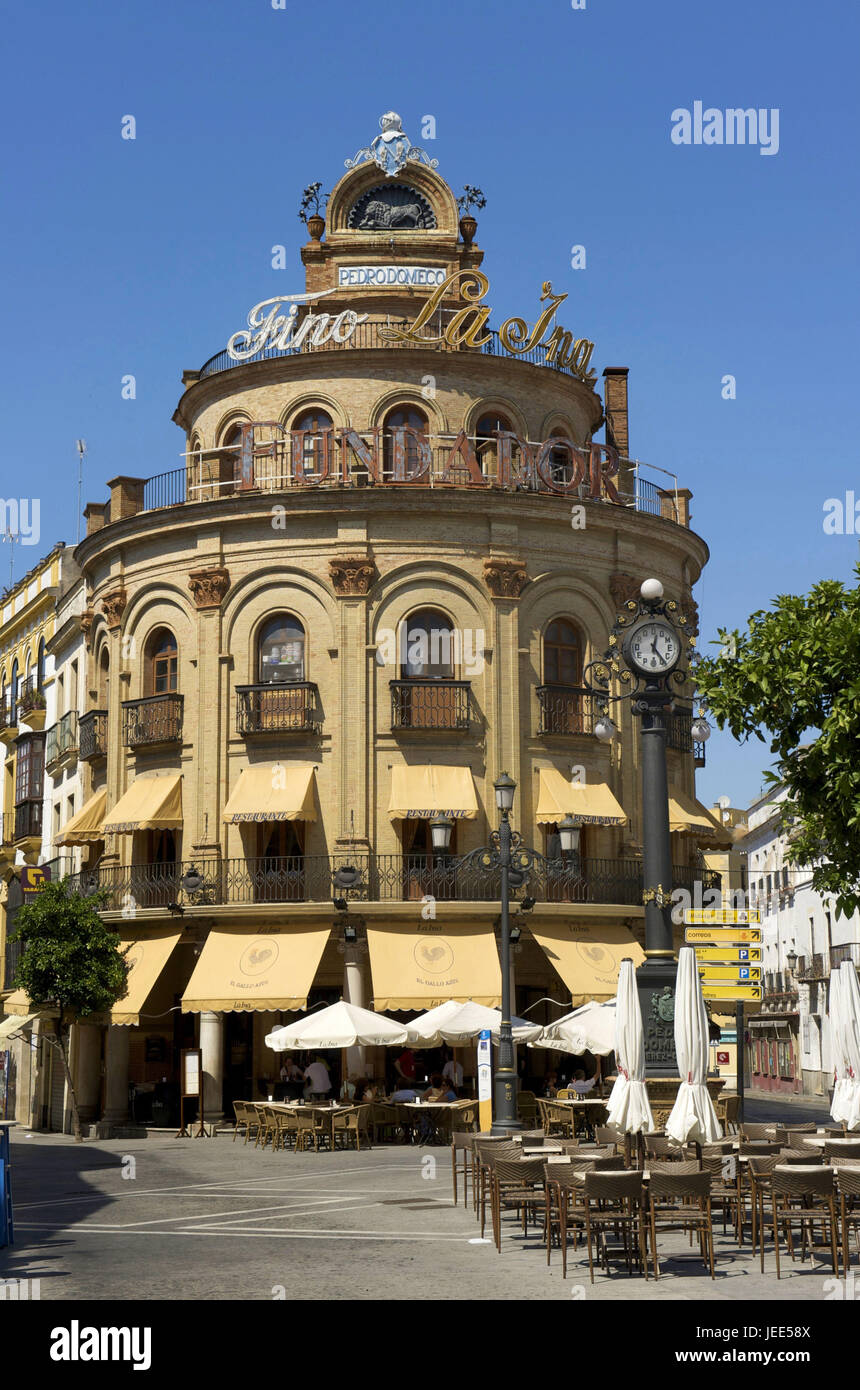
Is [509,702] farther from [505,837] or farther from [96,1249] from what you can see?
[96,1249]

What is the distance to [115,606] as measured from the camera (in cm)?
4303

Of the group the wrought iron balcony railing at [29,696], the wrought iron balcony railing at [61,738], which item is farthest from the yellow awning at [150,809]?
the wrought iron balcony railing at [29,696]

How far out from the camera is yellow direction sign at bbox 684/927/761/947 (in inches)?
1292

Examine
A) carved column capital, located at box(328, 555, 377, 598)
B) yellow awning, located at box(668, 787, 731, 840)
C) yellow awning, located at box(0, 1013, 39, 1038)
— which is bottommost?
yellow awning, located at box(0, 1013, 39, 1038)

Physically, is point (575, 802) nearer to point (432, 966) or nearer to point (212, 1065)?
point (432, 966)

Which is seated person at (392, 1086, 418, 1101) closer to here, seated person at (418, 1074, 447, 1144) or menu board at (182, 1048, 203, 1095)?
seated person at (418, 1074, 447, 1144)

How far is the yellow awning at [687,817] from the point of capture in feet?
137

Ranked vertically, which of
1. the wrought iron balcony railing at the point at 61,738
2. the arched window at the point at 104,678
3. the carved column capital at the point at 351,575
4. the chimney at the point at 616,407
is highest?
the chimney at the point at 616,407

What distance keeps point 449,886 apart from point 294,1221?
59.6 ft

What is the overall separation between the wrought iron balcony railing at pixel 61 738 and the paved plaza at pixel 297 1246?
1978 centimetres

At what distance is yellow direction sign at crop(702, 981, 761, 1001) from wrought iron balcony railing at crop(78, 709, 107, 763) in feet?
59.1

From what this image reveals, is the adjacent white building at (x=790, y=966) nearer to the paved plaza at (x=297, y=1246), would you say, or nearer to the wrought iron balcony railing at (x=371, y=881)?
the wrought iron balcony railing at (x=371, y=881)

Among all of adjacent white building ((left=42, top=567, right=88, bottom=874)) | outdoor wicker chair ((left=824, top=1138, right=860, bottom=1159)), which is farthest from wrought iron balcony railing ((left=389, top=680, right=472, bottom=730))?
A: outdoor wicker chair ((left=824, top=1138, right=860, bottom=1159))
